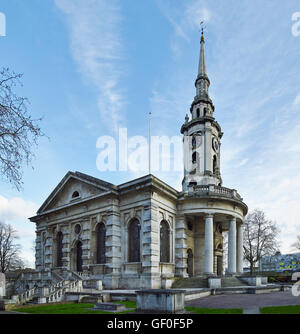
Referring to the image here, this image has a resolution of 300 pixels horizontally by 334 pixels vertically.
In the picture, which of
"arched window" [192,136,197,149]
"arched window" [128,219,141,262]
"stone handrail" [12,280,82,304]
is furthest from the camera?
"arched window" [192,136,197,149]

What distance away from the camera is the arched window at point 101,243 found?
26.8m

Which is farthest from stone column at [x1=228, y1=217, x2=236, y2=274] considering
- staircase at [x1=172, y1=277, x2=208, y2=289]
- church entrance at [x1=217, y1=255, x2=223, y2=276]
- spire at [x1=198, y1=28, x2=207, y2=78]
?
spire at [x1=198, y1=28, x2=207, y2=78]

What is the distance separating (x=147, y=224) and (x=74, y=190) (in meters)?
11.1

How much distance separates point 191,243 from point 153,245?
6.95 meters

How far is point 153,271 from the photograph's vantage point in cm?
2262

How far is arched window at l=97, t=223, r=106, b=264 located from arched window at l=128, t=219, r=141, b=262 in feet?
→ 9.37

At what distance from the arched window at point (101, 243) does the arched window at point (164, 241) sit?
5.54 m

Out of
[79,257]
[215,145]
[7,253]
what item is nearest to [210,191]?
[215,145]

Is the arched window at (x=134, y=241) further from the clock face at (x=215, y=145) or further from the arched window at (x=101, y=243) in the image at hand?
the clock face at (x=215, y=145)

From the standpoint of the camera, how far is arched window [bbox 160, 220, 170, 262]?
25.3 metres

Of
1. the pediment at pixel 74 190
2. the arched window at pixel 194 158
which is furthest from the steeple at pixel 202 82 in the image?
the pediment at pixel 74 190

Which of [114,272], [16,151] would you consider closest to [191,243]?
→ [114,272]

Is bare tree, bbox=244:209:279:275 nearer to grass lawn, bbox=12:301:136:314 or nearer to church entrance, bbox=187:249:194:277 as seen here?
church entrance, bbox=187:249:194:277
